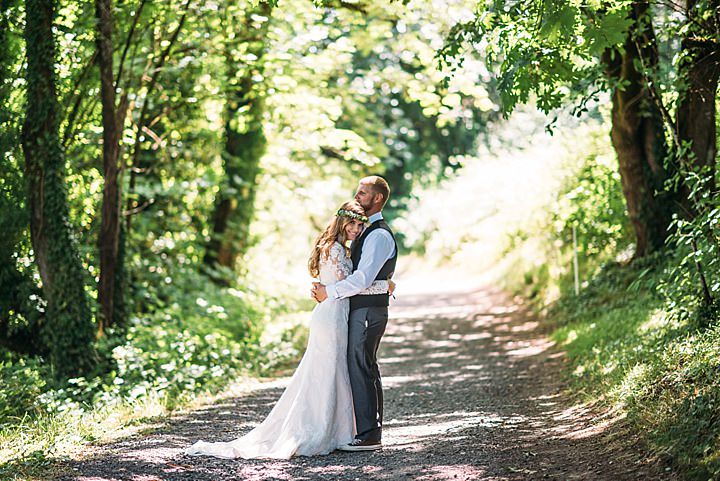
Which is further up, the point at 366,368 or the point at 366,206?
the point at 366,206

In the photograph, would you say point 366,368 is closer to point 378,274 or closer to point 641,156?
point 378,274

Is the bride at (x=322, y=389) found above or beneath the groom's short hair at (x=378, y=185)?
beneath

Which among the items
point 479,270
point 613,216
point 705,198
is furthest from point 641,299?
point 479,270

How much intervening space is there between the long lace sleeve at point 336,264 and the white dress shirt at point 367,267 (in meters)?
0.12

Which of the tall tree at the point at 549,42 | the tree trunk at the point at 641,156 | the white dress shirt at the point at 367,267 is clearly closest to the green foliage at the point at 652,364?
the tree trunk at the point at 641,156

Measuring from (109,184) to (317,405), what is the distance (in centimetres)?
641

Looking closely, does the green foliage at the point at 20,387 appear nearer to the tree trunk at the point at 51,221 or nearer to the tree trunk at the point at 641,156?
the tree trunk at the point at 51,221

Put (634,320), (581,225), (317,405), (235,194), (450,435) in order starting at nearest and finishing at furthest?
(317,405)
(450,435)
(634,320)
(581,225)
(235,194)

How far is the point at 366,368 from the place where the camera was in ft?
24.3

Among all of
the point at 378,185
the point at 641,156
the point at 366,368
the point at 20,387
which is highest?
the point at 641,156

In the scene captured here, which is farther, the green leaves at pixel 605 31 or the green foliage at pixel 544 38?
the green leaves at pixel 605 31

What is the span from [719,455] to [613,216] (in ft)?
28.9

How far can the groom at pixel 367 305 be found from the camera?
287 inches

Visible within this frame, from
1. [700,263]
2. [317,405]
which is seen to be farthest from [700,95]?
[317,405]
